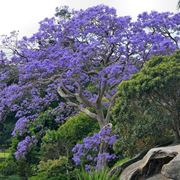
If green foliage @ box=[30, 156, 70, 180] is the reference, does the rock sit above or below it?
below

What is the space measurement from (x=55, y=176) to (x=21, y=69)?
167 inches

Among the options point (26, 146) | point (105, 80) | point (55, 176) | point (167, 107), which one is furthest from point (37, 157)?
point (167, 107)

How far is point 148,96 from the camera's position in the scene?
1081 centimetres

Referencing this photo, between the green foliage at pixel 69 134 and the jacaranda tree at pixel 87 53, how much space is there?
2.30 meters

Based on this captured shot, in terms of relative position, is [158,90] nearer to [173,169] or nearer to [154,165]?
[154,165]

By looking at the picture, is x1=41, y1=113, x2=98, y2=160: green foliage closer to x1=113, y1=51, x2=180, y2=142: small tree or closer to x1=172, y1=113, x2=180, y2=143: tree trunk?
x1=172, y1=113, x2=180, y2=143: tree trunk

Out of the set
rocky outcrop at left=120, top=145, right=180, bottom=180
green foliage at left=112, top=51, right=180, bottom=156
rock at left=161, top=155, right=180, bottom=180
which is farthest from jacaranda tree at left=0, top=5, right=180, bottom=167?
rock at left=161, top=155, right=180, bottom=180

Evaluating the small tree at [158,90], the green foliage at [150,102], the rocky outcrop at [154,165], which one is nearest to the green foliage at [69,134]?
the green foliage at [150,102]

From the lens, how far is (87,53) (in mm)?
13320

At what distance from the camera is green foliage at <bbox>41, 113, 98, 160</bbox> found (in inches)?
660

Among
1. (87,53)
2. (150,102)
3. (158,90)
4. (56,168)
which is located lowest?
(56,168)

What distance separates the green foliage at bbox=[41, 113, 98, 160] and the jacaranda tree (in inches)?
90.7

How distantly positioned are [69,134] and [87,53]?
4.35m

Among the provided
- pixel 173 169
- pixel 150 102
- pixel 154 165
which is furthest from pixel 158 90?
pixel 173 169
